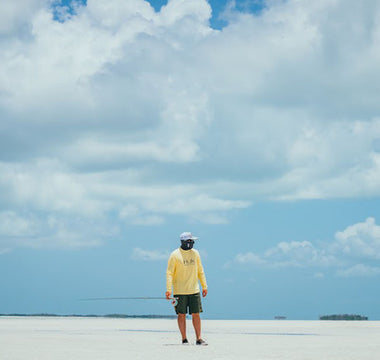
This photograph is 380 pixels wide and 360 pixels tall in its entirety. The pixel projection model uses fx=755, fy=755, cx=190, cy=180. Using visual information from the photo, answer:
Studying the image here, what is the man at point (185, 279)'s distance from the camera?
52.6ft

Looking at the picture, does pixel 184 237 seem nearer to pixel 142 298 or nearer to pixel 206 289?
pixel 206 289

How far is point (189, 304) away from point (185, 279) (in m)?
0.56

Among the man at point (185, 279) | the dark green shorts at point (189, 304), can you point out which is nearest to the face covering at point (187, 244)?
the man at point (185, 279)

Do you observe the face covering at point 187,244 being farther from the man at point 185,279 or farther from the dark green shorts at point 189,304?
the dark green shorts at point 189,304

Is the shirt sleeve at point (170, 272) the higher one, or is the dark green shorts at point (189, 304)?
the shirt sleeve at point (170, 272)

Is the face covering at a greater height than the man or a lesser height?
greater

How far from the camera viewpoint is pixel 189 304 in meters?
16.2

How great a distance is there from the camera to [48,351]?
13312 mm

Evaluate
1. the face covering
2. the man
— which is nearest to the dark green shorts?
the man

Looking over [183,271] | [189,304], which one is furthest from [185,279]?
[189,304]

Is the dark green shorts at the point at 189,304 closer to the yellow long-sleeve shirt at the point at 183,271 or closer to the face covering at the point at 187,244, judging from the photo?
the yellow long-sleeve shirt at the point at 183,271

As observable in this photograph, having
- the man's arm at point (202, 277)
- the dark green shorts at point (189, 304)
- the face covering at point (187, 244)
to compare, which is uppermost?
the face covering at point (187, 244)

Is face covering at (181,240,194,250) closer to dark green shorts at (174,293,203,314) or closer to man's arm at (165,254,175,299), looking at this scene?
man's arm at (165,254,175,299)

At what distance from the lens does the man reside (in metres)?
16.0
